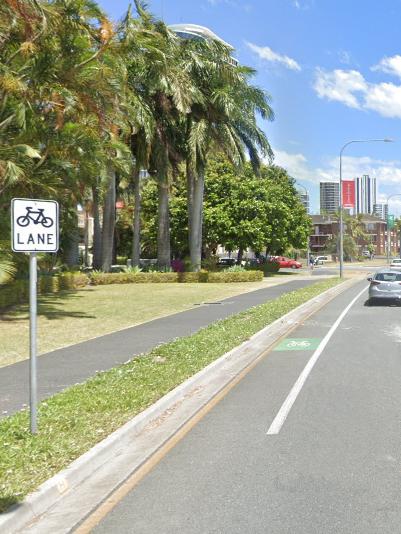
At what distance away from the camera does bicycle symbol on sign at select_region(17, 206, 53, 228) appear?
20.8ft

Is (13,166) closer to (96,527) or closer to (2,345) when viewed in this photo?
(2,345)

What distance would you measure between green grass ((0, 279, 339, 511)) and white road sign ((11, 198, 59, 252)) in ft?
6.43

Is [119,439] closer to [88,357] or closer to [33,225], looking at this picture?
[33,225]

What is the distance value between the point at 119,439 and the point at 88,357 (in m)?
6.00

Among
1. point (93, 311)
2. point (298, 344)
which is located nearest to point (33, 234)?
point (298, 344)

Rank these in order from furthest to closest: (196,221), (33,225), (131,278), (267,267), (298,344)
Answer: (267,267) → (196,221) → (131,278) → (298,344) → (33,225)

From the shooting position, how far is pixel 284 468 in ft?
18.2

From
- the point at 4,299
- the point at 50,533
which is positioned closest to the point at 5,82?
the point at 4,299

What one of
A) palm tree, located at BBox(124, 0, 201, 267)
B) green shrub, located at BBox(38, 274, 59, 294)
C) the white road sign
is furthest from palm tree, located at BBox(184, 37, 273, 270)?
the white road sign

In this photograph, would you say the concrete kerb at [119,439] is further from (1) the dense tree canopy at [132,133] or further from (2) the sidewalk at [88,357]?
(1) the dense tree canopy at [132,133]

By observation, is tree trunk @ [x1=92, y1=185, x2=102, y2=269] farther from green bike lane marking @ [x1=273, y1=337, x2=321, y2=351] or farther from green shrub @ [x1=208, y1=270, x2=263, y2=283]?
green bike lane marking @ [x1=273, y1=337, x2=321, y2=351]

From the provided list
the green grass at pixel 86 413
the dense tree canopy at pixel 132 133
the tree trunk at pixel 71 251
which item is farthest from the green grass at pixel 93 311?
the tree trunk at pixel 71 251

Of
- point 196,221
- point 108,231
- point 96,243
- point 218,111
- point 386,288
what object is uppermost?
point 218,111

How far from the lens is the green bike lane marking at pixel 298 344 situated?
13.2m
